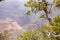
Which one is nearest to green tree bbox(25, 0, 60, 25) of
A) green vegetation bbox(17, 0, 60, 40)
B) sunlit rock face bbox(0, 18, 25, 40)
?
green vegetation bbox(17, 0, 60, 40)

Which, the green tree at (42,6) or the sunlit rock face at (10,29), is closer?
the green tree at (42,6)

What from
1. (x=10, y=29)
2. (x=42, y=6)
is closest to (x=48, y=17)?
(x=42, y=6)

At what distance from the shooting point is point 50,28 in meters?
11.3

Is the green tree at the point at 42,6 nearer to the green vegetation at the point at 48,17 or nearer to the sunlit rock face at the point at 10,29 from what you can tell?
the green vegetation at the point at 48,17

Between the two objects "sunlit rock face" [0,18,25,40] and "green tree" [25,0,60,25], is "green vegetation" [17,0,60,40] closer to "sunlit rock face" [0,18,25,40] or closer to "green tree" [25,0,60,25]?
"green tree" [25,0,60,25]

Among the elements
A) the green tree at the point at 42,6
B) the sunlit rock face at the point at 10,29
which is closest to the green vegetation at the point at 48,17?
the green tree at the point at 42,6

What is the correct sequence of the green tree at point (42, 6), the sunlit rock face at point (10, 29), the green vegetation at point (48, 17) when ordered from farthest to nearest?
the sunlit rock face at point (10, 29)
the green tree at point (42, 6)
the green vegetation at point (48, 17)

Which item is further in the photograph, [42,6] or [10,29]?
[10,29]

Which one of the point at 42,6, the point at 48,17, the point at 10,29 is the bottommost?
the point at 10,29

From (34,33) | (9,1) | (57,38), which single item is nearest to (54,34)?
(57,38)

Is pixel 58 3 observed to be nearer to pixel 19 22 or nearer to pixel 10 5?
pixel 19 22

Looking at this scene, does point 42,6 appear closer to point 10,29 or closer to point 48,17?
point 48,17

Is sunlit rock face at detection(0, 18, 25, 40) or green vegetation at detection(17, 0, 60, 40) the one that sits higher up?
green vegetation at detection(17, 0, 60, 40)

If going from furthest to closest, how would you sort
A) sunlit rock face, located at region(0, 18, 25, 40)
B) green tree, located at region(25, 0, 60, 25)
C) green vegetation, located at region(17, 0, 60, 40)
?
1. sunlit rock face, located at region(0, 18, 25, 40)
2. green tree, located at region(25, 0, 60, 25)
3. green vegetation, located at region(17, 0, 60, 40)
